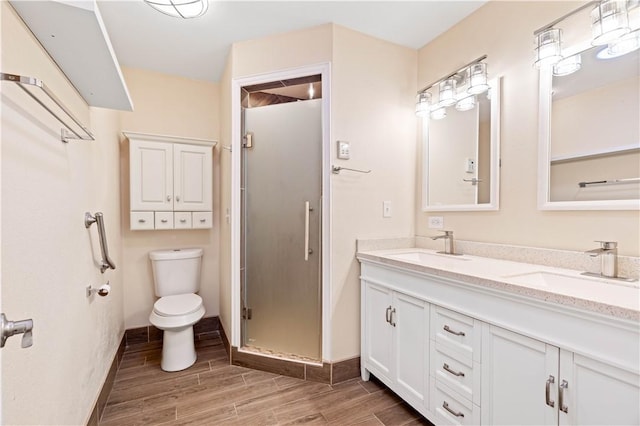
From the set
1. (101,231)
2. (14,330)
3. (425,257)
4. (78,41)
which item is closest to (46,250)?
(14,330)

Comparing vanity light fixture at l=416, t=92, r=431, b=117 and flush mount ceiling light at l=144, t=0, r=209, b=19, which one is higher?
flush mount ceiling light at l=144, t=0, r=209, b=19

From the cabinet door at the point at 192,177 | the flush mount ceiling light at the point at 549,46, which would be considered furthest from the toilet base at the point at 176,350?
the flush mount ceiling light at the point at 549,46

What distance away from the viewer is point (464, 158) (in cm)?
200

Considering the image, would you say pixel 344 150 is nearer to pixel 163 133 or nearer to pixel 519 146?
pixel 519 146

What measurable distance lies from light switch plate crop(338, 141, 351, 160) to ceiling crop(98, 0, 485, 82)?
827 mm

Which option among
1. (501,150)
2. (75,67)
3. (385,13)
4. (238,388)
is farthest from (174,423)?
(385,13)

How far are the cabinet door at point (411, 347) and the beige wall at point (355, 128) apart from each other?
0.44 m

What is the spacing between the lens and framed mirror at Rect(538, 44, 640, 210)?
124 centimetres

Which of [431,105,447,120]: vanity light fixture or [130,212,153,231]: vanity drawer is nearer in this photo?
[431,105,447,120]: vanity light fixture

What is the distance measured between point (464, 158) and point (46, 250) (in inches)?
90.9

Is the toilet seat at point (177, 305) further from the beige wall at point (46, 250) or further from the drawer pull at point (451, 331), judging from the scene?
the drawer pull at point (451, 331)

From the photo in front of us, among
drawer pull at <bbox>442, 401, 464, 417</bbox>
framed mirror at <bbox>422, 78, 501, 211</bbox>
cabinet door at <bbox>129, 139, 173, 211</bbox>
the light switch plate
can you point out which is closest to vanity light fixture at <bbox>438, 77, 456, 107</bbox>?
framed mirror at <bbox>422, 78, 501, 211</bbox>

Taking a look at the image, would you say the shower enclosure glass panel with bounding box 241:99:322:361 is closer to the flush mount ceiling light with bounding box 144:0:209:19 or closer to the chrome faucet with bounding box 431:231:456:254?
the flush mount ceiling light with bounding box 144:0:209:19

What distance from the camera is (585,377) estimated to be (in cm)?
93
